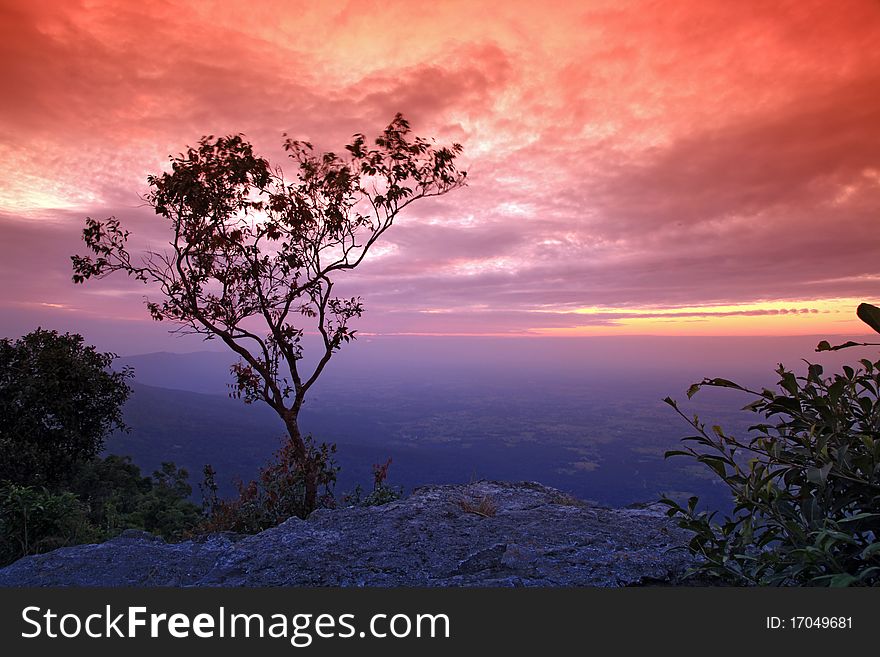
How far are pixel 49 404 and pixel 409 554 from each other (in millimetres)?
18795

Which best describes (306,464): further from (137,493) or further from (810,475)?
(137,493)

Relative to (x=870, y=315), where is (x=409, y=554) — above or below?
below

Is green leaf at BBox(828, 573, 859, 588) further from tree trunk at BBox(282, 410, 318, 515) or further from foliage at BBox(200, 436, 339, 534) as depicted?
tree trunk at BBox(282, 410, 318, 515)

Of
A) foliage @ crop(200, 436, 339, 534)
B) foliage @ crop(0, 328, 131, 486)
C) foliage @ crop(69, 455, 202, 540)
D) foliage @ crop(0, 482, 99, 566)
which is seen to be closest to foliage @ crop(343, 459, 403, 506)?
foliage @ crop(200, 436, 339, 534)

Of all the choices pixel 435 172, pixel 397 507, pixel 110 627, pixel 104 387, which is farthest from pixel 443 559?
pixel 104 387

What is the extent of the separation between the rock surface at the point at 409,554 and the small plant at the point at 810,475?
78.7 inches

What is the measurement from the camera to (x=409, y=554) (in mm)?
5977

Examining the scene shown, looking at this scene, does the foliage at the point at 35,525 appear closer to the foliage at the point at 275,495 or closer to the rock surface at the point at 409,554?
the rock surface at the point at 409,554

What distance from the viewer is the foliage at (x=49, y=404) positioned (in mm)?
18359

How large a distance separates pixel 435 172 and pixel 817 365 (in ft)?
39.2

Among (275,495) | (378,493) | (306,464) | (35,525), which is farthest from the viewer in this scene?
(306,464)

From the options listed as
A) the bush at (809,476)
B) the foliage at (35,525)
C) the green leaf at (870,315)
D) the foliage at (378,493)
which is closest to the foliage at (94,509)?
the foliage at (35,525)

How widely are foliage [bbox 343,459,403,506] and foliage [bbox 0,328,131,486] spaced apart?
510 inches

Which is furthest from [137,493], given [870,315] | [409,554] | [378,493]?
[870,315]
